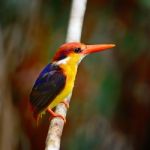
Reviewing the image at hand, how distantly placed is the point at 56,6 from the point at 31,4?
86 mm

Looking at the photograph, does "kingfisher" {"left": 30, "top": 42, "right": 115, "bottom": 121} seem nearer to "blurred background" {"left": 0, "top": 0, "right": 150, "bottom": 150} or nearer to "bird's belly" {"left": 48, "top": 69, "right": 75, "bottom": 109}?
"bird's belly" {"left": 48, "top": 69, "right": 75, "bottom": 109}

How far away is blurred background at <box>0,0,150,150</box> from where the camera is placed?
1804 millimetres

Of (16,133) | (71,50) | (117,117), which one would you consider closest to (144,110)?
(117,117)

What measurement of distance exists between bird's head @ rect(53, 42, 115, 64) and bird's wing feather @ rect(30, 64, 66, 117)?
0.03m

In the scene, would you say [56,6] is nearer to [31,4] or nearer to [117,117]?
[31,4]

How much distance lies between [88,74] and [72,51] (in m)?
0.71

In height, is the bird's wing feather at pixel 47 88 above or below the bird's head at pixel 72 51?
below

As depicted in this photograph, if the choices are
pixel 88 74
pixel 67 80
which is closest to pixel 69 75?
pixel 67 80

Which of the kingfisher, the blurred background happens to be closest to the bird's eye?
the kingfisher

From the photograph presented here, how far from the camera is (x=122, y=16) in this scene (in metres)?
2.03

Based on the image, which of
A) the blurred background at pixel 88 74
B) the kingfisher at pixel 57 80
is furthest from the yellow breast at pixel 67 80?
the blurred background at pixel 88 74

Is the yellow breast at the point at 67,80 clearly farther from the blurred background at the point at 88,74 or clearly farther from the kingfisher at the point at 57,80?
the blurred background at the point at 88,74

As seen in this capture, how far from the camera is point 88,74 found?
1886 millimetres

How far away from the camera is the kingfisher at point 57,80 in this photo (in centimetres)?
113
